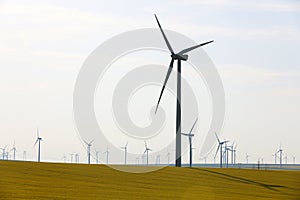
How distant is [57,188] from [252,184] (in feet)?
54.9

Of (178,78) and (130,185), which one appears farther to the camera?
(178,78)

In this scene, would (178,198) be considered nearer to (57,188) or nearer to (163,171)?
(57,188)

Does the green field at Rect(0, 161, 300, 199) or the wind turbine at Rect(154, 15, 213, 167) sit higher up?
the wind turbine at Rect(154, 15, 213, 167)

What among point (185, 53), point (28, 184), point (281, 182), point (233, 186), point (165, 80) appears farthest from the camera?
point (185, 53)

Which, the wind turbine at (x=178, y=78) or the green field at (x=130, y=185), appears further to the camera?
the wind turbine at (x=178, y=78)

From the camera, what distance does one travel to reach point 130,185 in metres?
39.5

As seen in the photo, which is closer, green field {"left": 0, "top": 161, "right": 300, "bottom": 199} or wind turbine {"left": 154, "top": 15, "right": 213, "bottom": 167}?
green field {"left": 0, "top": 161, "right": 300, "bottom": 199}

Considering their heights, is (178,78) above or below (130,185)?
above

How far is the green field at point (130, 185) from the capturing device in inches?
1302

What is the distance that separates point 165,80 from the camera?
63.2 m

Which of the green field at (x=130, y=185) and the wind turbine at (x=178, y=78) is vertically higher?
the wind turbine at (x=178, y=78)

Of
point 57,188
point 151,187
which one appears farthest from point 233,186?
point 57,188

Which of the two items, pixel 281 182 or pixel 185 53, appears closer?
pixel 281 182

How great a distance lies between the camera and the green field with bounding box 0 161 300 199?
33.1m
